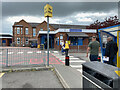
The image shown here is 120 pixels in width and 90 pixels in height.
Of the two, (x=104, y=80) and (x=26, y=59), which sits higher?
(x=104, y=80)

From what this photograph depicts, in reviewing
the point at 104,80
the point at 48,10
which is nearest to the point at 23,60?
the point at 48,10

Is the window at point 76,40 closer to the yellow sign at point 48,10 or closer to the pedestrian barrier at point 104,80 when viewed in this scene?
the yellow sign at point 48,10

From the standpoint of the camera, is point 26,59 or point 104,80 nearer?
point 104,80

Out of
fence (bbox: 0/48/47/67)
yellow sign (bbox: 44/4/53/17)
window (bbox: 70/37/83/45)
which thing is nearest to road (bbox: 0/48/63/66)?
fence (bbox: 0/48/47/67)

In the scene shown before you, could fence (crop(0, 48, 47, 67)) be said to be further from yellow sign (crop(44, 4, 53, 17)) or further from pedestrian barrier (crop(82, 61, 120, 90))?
pedestrian barrier (crop(82, 61, 120, 90))

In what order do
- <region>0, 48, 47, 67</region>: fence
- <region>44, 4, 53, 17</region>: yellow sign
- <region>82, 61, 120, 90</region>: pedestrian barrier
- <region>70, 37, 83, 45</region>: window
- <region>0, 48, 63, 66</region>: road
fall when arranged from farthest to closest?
1. <region>70, 37, 83, 45</region>: window
2. <region>0, 48, 63, 66</region>: road
3. <region>0, 48, 47, 67</region>: fence
4. <region>44, 4, 53, 17</region>: yellow sign
5. <region>82, 61, 120, 90</region>: pedestrian barrier

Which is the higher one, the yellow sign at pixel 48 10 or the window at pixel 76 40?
the yellow sign at pixel 48 10

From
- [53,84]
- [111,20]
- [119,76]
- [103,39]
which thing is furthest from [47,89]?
[111,20]

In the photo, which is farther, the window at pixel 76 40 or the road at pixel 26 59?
the window at pixel 76 40

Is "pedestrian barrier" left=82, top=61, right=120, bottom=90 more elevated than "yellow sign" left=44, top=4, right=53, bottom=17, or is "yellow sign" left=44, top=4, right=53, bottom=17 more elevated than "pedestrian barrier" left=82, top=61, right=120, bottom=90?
"yellow sign" left=44, top=4, right=53, bottom=17

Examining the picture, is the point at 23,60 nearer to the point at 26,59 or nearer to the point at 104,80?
the point at 26,59

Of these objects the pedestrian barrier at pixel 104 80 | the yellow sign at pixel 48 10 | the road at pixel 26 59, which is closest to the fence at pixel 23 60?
the road at pixel 26 59

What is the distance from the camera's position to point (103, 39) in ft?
21.6

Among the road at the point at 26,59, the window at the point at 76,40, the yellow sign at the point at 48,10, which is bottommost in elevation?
the road at the point at 26,59
